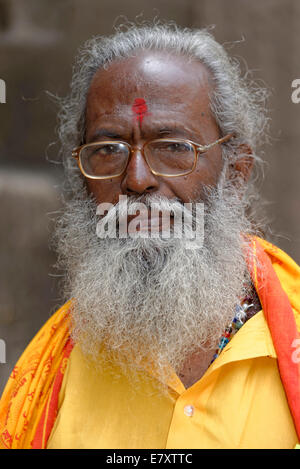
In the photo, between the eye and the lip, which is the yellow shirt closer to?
the lip

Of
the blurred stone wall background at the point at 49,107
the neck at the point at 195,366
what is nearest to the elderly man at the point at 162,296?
the neck at the point at 195,366

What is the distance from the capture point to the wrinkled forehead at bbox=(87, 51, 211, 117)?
1646 millimetres

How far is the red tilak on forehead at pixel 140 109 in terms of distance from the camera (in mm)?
1636

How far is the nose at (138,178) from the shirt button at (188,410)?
700 millimetres

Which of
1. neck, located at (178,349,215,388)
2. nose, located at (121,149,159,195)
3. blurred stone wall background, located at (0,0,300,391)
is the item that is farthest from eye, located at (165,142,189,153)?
blurred stone wall background, located at (0,0,300,391)

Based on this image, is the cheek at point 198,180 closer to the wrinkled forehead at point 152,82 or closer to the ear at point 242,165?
the ear at point 242,165

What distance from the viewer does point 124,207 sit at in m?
1.60

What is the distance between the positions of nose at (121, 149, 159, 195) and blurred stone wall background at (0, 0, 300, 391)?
112 cm

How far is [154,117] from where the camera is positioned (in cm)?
163

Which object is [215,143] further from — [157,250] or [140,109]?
[157,250]

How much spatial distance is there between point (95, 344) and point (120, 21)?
1.85 metres

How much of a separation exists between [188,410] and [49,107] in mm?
1942

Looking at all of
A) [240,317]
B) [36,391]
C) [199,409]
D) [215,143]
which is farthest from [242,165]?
[36,391]

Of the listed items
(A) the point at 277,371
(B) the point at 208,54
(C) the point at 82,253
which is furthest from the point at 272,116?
(A) the point at 277,371
